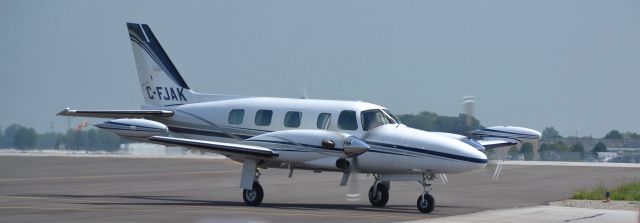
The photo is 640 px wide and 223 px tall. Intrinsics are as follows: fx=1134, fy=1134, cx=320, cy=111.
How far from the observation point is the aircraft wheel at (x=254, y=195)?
93.1ft

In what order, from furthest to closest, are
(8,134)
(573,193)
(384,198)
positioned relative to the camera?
(8,134) < (573,193) < (384,198)

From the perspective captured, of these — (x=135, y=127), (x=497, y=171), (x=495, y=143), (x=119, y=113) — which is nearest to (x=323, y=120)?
(x=135, y=127)

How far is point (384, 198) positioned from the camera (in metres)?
29.3

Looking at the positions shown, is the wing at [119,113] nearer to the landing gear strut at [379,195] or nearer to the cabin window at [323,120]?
the cabin window at [323,120]

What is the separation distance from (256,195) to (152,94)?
7683 millimetres

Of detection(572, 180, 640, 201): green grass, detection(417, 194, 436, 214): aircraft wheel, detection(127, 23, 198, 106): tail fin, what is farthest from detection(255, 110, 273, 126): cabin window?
detection(572, 180, 640, 201): green grass

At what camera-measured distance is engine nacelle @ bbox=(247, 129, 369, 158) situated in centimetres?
2719

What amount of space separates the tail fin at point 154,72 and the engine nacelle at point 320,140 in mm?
6091

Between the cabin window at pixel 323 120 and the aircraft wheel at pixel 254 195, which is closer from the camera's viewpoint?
the aircraft wheel at pixel 254 195

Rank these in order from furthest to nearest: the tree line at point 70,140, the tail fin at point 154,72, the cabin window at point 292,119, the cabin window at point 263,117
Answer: the tree line at point 70,140
the tail fin at point 154,72
the cabin window at point 263,117
the cabin window at point 292,119

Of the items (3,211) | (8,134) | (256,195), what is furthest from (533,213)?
(8,134)

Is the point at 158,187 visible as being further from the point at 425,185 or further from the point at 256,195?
the point at 425,185

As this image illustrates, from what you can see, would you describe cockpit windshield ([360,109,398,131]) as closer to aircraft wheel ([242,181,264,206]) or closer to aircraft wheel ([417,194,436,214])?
aircraft wheel ([417,194,436,214])

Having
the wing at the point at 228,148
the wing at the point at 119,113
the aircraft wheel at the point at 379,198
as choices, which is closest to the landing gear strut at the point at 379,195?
the aircraft wheel at the point at 379,198
